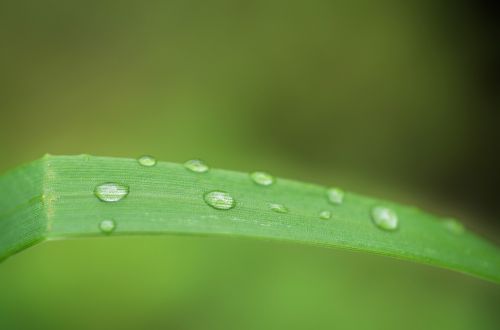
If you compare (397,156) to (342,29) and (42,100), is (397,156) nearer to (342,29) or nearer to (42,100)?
(342,29)

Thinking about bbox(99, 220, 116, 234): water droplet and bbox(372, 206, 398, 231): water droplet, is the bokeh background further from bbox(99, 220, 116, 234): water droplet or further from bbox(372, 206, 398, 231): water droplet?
bbox(99, 220, 116, 234): water droplet

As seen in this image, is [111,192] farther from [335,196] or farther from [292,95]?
[292,95]

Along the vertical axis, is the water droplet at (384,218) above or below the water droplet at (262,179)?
below

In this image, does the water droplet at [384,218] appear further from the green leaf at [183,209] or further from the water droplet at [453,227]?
the water droplet at [453,227]

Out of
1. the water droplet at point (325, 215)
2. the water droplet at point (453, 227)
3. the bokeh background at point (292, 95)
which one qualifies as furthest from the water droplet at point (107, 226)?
the bokeh background at point (292, 95)

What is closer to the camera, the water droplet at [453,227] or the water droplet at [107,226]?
the water droplet at [107,226]

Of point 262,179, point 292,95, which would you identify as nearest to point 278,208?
point 262,179

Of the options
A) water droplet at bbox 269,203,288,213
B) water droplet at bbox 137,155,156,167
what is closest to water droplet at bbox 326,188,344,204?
water droplet at bbox 269,203,288,213

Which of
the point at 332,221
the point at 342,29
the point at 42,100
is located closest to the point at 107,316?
the point at 332,221
